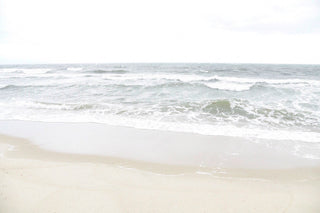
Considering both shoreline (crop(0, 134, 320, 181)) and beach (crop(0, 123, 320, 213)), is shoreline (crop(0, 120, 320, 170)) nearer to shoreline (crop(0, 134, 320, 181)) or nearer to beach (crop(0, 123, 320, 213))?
shoreline (crop(0, 134, 320, 181))

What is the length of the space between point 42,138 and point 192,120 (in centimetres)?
494

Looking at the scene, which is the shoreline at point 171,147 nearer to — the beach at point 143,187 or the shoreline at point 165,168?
the shoreline at point 165,168

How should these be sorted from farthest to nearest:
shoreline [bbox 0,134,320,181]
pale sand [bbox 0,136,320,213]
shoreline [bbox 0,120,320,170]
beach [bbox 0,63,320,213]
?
shoreline [bbox 0,120,320,170] < shoreline [bbox 0,134,320,181] < beach [bbox 0,63,320,213] < pale sand [bbox 0,136,320,213]

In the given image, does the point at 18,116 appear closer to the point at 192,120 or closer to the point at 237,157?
the point at 192,120

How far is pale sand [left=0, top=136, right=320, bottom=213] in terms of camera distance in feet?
8.77

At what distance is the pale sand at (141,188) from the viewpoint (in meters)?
2.67

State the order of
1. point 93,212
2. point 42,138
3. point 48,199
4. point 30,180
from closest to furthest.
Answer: point 93,212, point 48,199, point 30,180, point 42,138

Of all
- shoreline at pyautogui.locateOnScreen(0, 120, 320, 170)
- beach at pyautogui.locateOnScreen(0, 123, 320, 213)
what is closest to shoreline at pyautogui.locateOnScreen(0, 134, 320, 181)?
beach at pyautogui.locateOnScreen(0, 123, 320, 213)

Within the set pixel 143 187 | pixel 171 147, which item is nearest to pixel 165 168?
pixel 143 187

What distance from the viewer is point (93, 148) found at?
15.9ft

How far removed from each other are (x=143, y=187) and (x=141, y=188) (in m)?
0.04

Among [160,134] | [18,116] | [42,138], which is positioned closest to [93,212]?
[160,134]

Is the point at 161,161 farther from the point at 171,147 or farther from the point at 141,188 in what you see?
the point at 141,188

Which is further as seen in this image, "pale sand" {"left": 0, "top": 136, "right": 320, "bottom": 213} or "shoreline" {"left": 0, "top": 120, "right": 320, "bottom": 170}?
"shoreline" {"left": 0, "top": 120, "right": 320, "bottom": 170}
